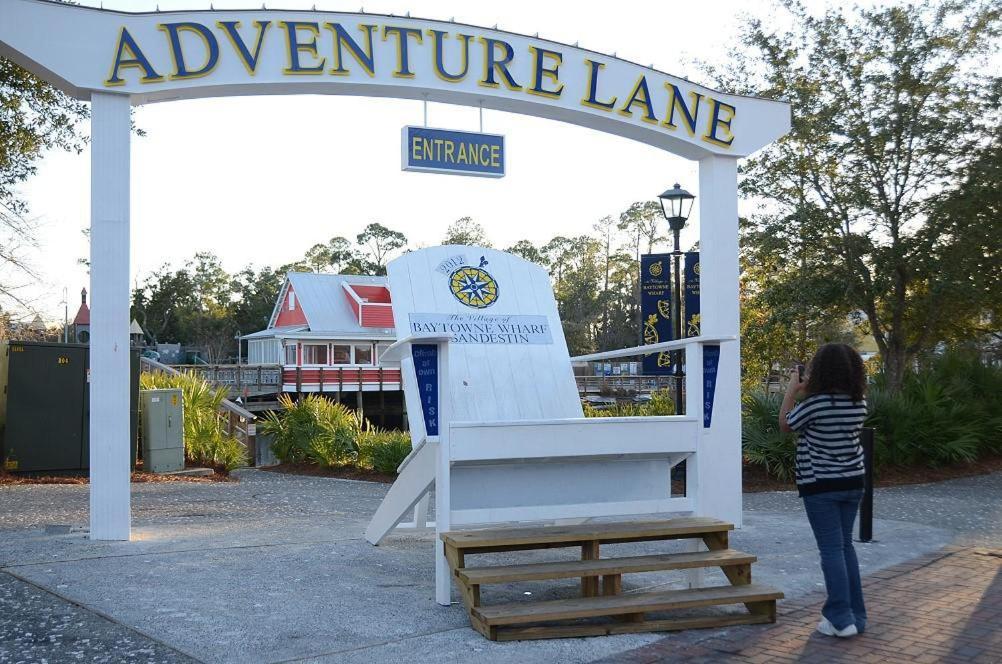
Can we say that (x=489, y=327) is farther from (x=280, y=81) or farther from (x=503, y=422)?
(x=280, y=81)

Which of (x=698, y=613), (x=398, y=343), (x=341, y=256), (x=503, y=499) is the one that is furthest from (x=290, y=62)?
(x=341, y=256)

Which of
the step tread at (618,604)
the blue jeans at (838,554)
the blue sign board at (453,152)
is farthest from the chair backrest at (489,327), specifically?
the blue jeans at (838,554)

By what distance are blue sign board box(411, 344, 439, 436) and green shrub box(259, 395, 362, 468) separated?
9.97 meters

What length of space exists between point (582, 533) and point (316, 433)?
10.9m

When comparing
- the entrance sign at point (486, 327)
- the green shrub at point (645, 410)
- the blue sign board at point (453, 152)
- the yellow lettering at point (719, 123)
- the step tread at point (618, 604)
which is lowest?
the step tread at point (618, 604)

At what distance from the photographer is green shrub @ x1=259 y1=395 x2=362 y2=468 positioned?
48.6 ft

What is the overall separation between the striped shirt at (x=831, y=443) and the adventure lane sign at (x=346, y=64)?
357 centimetres

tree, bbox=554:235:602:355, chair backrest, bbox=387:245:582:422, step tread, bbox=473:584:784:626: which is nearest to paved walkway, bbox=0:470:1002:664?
step tread, bbox=473:584:784:626

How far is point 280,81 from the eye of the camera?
6.61 m

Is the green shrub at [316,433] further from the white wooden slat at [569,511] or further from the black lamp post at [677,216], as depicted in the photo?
the white wooden slat at [569,511]

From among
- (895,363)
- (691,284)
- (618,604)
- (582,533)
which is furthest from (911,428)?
(618,604)

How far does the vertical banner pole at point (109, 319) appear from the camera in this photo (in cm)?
627

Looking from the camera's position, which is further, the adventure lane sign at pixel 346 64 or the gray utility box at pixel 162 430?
the gray utility box at pixel 162 430

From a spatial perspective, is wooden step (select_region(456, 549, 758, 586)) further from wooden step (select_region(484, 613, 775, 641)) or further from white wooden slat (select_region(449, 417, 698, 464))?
white wooden slat (select_region(449, 417, 698, 464))
